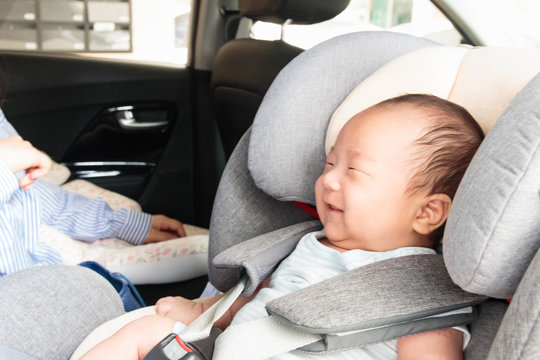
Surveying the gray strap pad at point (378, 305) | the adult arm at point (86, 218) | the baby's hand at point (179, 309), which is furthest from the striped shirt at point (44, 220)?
the gray strap pad at point (378, 305)

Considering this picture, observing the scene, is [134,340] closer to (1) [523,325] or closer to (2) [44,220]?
(1) [523,325]

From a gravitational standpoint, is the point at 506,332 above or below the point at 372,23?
below

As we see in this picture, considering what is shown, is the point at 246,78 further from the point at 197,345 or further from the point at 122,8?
the point at 197,345

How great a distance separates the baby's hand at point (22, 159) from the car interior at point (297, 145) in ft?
1.33

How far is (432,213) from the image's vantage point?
3.13 ft

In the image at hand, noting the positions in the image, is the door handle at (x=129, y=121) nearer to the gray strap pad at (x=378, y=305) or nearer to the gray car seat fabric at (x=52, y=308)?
the gray car seat fabric at (x=52, y=308)

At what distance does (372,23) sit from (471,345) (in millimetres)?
1300

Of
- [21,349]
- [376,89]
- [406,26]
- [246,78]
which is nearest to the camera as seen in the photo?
[21,349]

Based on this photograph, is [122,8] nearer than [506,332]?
No

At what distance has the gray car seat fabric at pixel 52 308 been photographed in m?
0.96

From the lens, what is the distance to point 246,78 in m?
1.96

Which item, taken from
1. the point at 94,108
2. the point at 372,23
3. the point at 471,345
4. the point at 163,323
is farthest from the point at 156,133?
the point at 471,345

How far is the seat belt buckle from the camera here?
0.89 m

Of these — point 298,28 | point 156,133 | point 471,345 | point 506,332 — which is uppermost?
point 298,28
